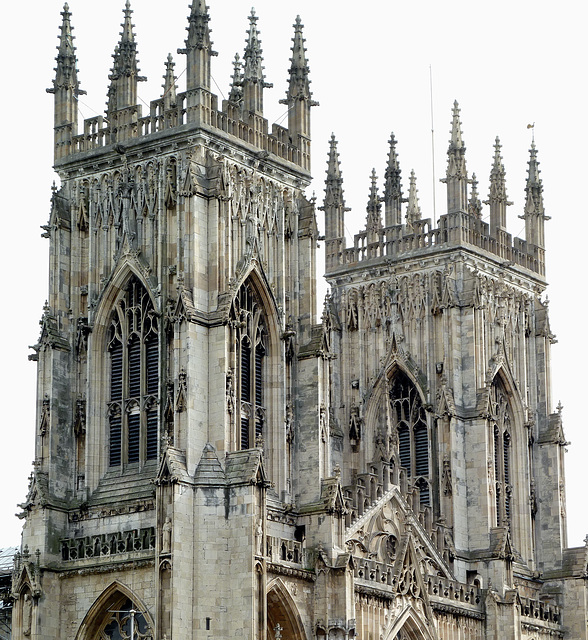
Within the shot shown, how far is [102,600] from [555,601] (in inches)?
927

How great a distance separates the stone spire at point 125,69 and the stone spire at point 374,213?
55.6 feet

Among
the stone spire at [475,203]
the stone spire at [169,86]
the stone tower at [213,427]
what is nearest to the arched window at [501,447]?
the stone tower at [213,427]

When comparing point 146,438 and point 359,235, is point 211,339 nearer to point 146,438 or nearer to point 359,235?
point 146,438

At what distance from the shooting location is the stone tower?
59.4m

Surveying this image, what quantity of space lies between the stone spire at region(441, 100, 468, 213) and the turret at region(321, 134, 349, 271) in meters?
4.99

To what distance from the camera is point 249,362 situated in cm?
6366

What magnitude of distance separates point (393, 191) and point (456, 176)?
4.02 metres

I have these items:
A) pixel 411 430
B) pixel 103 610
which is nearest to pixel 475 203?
pixel 411 430

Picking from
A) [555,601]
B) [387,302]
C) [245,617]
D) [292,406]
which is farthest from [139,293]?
[555,601]

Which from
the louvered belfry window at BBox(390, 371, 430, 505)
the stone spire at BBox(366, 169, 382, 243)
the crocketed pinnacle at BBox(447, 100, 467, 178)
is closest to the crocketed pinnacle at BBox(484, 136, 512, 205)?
the crocketed pinnacle at BBox(447, 100, 467, 178)

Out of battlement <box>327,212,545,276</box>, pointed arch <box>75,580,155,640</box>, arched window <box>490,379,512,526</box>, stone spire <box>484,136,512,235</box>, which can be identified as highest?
stone spire <box>484,136,512,235</box>

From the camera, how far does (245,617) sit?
190 feet

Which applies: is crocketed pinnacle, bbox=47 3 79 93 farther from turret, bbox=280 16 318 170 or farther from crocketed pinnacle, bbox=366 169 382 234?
crocketed pinnacle, bbox=366 169 382 234

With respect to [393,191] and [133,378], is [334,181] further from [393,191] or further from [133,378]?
[133,378]
